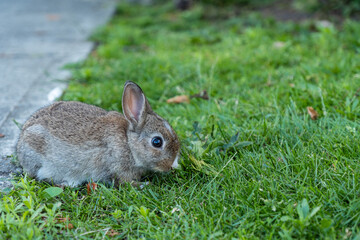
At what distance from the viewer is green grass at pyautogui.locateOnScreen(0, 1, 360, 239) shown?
243 cm

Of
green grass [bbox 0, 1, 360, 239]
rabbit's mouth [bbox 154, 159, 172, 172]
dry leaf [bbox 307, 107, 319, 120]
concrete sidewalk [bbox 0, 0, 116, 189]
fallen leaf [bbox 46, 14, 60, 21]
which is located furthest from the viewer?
fallen leaf [bbox 46, 14, 60, 21]

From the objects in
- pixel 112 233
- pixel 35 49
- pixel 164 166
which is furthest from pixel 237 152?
pixel 35 49

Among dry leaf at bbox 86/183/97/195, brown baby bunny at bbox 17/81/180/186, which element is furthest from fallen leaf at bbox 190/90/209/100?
dry leaf at bbox 86/183/97/195

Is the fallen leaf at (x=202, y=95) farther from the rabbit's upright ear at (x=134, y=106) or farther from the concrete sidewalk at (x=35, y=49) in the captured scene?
the concrete sidewalk at (x=35, y=49)

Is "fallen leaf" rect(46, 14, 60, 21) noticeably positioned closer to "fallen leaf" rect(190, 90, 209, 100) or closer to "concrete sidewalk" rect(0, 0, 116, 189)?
"concrete sidewalk" rect(0, 0, 116, 189)

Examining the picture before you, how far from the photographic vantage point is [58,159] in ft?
10.3

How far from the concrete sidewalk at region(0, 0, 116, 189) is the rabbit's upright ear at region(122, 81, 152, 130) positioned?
0.98m

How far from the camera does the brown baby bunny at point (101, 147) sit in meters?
3.11

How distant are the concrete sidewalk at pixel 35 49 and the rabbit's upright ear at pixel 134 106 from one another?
975 mm

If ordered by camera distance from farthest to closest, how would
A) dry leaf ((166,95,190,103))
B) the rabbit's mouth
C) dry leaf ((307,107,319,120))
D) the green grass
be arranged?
dry leaf ((166,95,190,103)) < dry leaf ((307,107,319,120)) < the rabbit's mouth < the green grass

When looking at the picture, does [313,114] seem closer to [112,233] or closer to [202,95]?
[202,95]

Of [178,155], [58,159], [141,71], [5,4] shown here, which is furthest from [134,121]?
[5,4]

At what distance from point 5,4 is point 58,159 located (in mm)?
8354

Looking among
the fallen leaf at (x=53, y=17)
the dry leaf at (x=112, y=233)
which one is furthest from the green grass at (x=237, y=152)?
the fallen leaf at (x=53, y=17)
